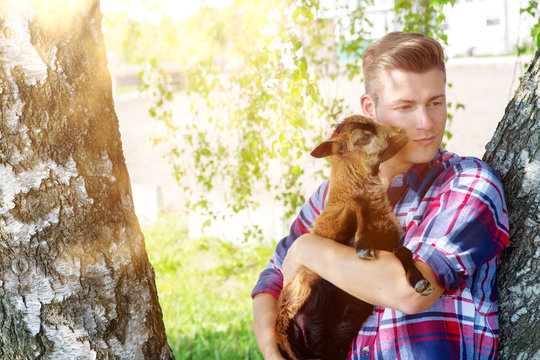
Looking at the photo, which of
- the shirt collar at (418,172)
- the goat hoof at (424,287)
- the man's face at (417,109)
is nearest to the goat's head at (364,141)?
the man's face at (417,109)

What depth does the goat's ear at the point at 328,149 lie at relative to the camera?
202cm

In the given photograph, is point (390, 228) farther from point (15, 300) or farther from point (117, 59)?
point (117, 59)

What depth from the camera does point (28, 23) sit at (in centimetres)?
201

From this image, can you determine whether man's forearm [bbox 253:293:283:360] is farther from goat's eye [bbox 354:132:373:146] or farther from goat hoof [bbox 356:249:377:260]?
goat's eye [bbox 354:132:373:146]

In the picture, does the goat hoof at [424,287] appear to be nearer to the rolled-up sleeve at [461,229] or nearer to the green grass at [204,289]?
the rolled-up sleeve at [461,229]

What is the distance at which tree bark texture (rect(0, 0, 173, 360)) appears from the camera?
203cm

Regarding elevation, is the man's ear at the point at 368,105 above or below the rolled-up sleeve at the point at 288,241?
above

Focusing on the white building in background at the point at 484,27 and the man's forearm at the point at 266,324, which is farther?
the white building in background at the point at 484,27

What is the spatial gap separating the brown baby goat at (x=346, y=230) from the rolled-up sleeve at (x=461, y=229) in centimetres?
10

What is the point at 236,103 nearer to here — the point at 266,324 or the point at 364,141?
the point at 266,324

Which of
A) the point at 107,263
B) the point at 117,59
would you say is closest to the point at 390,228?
the point at 107,263

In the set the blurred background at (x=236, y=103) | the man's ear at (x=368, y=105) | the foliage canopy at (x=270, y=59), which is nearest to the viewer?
the man's ear at (x=368, y=105)

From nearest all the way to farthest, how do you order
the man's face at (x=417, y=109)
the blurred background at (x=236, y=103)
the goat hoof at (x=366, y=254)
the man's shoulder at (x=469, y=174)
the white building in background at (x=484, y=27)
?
the goat hoof at (x=366, y=254) → the man's shoulder at (x=469, y=174) → the man's face at (x=417, y=109) → the blurred background at (x=236, y=103) → the white building in background at (x=484, y=27)

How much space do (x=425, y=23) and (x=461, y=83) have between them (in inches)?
643
